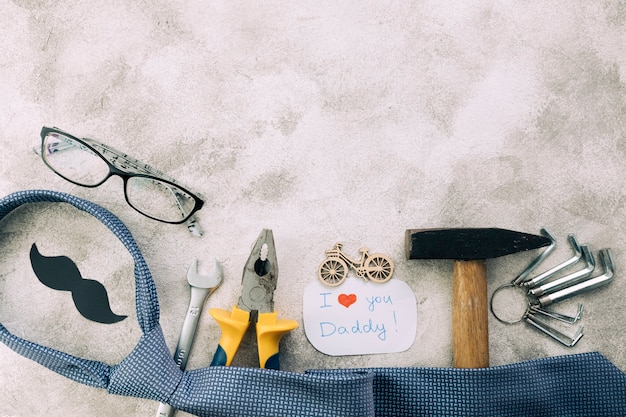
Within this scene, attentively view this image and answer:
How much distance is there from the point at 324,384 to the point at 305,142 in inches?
21.4

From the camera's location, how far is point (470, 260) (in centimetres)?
123

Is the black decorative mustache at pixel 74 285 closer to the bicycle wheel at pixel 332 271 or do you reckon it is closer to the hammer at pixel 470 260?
the bicycle wheel at pixel 332 271

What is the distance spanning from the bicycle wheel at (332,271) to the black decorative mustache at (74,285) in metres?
0.47

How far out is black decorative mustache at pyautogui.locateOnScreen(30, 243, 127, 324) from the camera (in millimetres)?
1285

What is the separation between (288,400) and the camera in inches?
44.3

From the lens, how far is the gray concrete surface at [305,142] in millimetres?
1290

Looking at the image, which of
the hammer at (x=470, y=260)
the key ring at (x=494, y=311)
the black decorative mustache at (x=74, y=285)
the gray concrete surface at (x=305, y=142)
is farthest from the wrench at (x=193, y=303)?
the key ring at (x=494, y=311)

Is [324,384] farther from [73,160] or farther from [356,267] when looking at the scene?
[73,160]

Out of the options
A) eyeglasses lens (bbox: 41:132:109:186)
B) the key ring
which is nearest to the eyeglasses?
eyeglasses lens (bbox: 41:132:109:186)

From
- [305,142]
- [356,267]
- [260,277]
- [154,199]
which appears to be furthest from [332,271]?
[154,199]

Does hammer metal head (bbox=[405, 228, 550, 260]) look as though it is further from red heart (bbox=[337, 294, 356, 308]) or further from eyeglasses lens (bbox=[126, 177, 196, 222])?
eyeglasses lens (bbox=[126, 177, 196, 222])

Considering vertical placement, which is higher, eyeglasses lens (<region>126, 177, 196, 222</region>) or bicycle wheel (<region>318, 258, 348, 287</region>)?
eyeglasses lens (<region>126, 177, 196, 222</region>)

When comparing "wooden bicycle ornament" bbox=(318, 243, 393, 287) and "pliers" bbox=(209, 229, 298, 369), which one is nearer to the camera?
"pliers" bbox=(209, 229, 298, 369)

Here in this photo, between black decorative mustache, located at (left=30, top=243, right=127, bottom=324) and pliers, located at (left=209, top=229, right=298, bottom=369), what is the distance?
0.27 meters
